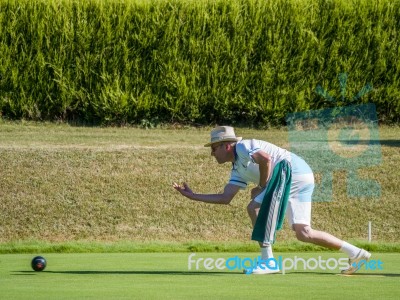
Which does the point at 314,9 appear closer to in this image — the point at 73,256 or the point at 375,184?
the point at 375,184

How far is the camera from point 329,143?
1838cm

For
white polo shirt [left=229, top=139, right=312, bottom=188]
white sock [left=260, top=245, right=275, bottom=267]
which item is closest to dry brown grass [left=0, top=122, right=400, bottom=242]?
white polo shirt [left=229, top=139, right=312, bottom=188]

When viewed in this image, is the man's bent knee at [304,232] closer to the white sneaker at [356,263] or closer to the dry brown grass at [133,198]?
the white sneaker at [356,263]

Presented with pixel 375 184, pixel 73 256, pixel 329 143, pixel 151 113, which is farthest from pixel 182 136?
pixel 73 256

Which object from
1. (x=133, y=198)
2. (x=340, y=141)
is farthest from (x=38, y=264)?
(x=340, y=141)

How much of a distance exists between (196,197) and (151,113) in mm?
11410

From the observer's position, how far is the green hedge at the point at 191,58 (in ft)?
66.9

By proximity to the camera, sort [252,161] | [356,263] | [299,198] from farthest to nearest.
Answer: [299,198] → [252,161] → [356,263]

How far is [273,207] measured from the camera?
30.4ft

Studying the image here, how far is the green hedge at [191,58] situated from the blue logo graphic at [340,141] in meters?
0.20

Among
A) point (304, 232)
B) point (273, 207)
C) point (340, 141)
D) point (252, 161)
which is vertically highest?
point (252, 161)

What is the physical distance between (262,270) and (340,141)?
9828 mm

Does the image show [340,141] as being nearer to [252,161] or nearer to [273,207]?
[252,161]

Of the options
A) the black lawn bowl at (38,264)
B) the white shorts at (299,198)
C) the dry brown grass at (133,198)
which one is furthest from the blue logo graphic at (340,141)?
the black lawn bowl at (38,264)
